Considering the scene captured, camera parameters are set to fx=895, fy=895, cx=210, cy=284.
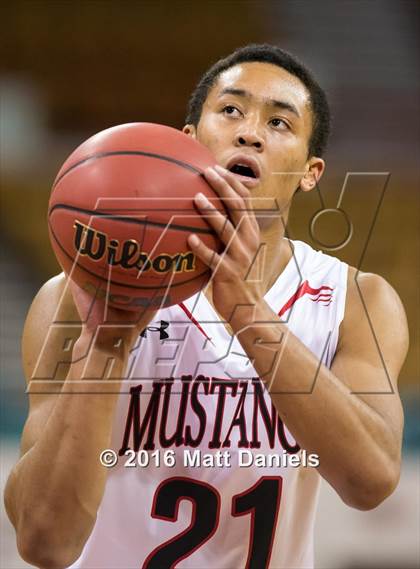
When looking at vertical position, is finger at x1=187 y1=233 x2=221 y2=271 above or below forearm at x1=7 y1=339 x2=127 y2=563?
above

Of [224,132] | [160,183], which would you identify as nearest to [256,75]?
[224,132]

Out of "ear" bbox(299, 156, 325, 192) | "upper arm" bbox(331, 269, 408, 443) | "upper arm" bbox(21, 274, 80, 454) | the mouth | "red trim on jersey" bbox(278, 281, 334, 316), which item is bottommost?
"upper arm" bbox(21, 274, 80, 454)

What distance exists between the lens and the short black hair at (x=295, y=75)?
2164 mm

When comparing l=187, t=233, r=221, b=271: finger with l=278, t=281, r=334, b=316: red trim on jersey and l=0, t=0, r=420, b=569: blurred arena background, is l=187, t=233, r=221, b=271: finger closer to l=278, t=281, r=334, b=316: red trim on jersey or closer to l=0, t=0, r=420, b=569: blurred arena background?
l=278, t=281, r=334, b=316: red trim on jersey

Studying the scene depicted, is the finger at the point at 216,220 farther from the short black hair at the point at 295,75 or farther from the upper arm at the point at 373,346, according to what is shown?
the short black hair at the point at 295,75

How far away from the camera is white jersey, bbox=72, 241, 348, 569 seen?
79.4 inches

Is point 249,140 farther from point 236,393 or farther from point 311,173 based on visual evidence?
point 236,393

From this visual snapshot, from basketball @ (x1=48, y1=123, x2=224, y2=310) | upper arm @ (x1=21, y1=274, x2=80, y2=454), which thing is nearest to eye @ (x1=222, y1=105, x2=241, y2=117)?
basketball @ (x1=48, y1=123, x2=224, y2=310)

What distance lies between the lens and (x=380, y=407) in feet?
5.94

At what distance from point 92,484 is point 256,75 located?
1.01 metres

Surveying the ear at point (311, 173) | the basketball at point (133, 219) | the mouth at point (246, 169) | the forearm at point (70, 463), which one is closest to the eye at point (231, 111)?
the mouth at point (246, 169)

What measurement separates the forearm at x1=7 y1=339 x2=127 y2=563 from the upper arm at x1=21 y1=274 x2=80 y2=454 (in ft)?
0.53

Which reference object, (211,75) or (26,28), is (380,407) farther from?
(26,28)

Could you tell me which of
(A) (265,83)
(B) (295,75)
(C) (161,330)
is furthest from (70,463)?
(B) (295,75)
